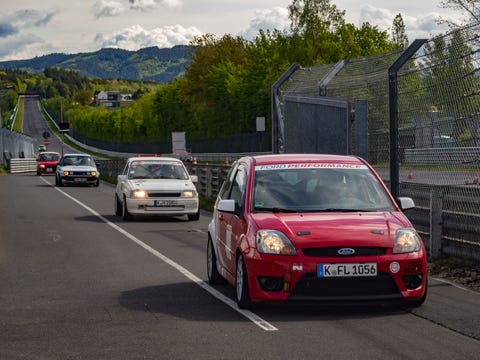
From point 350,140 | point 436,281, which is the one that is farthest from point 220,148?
point 436,281

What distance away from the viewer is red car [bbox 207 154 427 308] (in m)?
8.41

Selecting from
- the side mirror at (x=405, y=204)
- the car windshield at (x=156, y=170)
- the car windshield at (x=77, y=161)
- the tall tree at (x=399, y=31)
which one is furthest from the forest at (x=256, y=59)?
the side mirror at (x=405, y=204)

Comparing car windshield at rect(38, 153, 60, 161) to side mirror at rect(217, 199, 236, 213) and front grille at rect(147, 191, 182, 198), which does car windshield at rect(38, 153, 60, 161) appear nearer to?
front grille at rect(147, 191, 182, 198)

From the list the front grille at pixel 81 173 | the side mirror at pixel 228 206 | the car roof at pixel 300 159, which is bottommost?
the front grille at pixel 81 173

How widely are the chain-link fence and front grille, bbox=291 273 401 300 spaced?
307 centimetres

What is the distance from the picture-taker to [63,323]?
830cm

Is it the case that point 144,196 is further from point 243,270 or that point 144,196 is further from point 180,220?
point 243,270

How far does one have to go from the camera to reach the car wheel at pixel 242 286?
8758 mm

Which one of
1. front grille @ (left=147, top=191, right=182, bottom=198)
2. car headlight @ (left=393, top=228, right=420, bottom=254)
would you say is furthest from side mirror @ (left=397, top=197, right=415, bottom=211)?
front grille @ (left=147, top=191, right=182, bottom=198)

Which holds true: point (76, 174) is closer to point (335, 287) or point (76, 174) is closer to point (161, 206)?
point (161, 206)

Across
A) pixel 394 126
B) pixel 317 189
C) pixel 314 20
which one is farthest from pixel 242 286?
pixel 314 20

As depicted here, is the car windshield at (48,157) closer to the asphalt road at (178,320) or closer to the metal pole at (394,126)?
the asphalt road at (178,320)

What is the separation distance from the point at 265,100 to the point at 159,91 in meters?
55.6

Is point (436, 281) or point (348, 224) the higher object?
point (348, 224)
